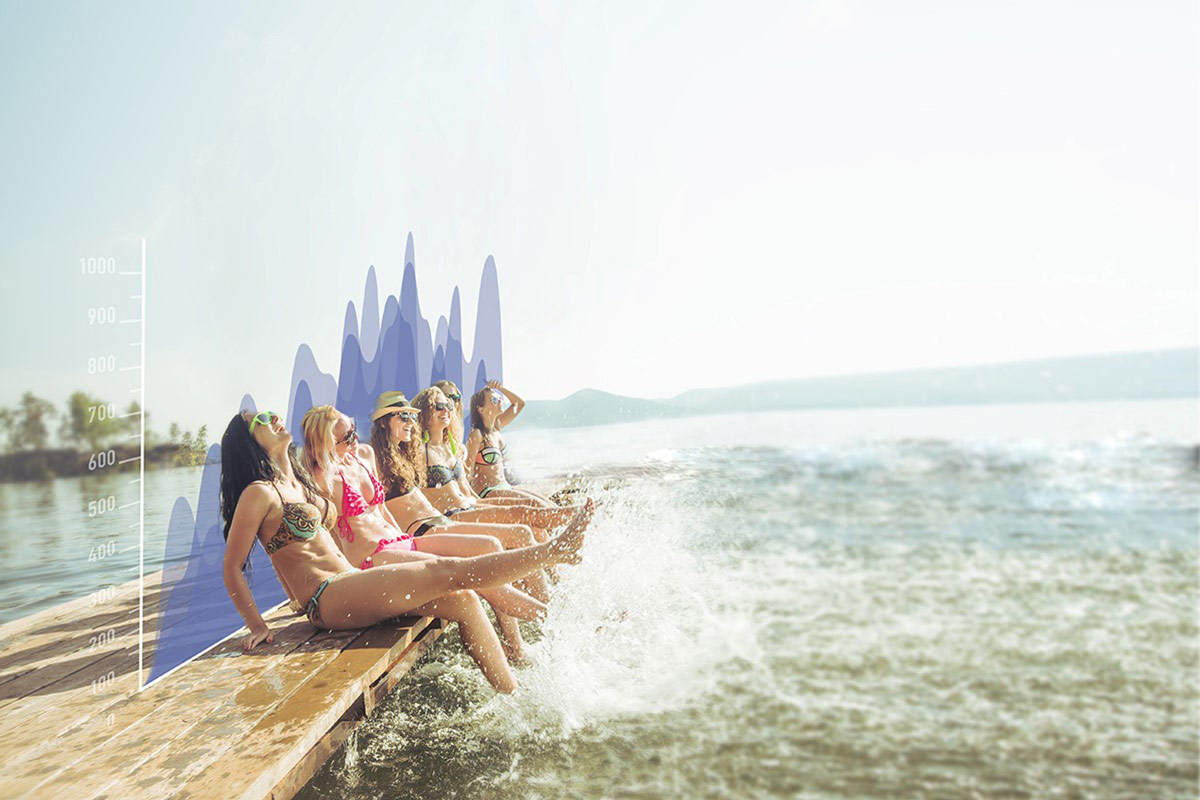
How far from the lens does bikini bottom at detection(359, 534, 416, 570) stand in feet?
9.35

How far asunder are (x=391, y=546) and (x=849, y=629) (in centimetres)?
663

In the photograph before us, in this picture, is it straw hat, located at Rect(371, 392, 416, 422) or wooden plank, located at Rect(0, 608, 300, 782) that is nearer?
wooden plank, located at Rect(0, 608, 300, 782)

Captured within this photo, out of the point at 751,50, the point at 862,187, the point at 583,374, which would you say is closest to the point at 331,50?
the point at 583,374

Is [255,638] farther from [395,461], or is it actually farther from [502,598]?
[395,461]

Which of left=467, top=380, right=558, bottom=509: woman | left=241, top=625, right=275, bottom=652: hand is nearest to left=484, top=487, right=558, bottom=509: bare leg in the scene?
left=467, top=380, right=558, bottom=509: woman

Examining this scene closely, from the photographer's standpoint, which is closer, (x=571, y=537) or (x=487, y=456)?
(x=571, y=537)

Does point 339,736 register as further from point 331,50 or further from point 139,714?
point 331,50

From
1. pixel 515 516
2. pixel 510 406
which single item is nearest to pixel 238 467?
pixel 515 516

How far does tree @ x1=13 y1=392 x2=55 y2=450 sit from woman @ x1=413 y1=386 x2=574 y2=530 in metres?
1.90

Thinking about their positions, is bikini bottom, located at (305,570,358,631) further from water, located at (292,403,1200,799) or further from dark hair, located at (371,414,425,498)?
dark hair, located at (371,414,425,498)

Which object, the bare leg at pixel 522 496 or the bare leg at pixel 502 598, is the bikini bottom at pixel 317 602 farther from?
the bare leg at pixel 522 496

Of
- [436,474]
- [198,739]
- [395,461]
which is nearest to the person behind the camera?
[198,739]

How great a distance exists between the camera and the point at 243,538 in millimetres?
2270

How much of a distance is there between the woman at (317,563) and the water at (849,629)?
1.39 ft
